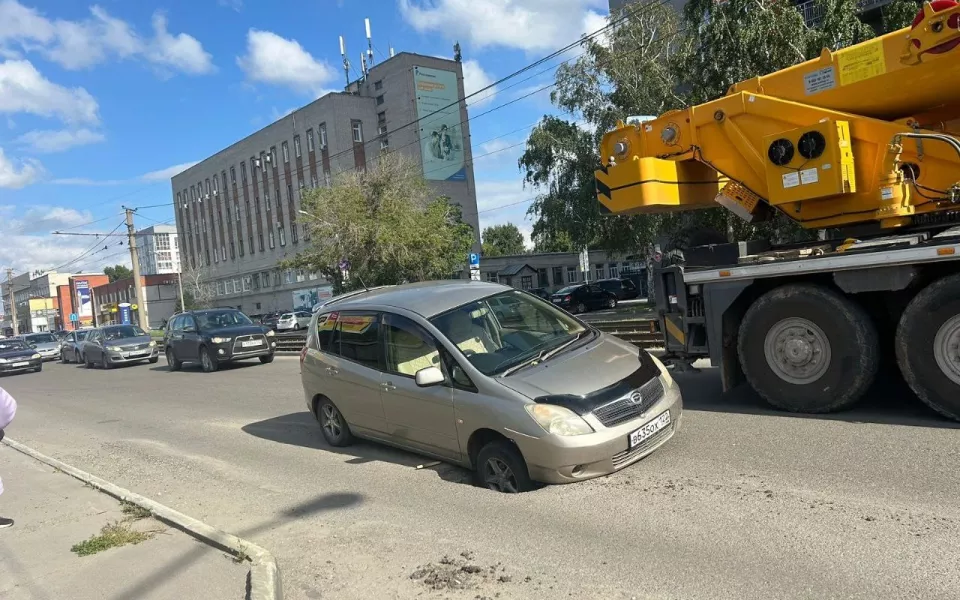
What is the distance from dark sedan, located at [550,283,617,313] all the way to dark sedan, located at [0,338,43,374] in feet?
71.1

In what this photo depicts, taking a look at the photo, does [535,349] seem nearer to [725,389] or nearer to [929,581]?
[725,389]

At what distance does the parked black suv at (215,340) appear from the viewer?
1792 cm

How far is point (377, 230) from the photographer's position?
27656 mm

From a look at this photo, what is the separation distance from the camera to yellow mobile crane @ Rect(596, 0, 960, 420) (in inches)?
235

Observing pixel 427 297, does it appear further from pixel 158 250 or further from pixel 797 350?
pixel 158 250

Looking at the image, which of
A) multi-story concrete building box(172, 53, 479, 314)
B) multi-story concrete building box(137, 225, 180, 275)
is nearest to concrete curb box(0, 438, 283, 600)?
multi-story concrete building box(172, 53, 479, 314)

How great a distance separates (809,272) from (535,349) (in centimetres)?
280

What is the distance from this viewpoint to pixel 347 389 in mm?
6863

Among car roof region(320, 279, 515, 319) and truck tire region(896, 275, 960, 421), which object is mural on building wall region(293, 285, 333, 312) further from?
truck tire region(896, 275, 960, 421)

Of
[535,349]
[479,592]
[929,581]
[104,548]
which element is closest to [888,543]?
[929,581]

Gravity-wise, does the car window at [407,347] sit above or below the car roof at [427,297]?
below

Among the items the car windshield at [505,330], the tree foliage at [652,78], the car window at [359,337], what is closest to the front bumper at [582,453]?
the car windshield at [505,330]

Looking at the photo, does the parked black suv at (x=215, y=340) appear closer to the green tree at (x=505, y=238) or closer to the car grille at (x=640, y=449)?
the car grille at (x=640, y=449)

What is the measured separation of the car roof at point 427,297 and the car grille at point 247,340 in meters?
11.6
